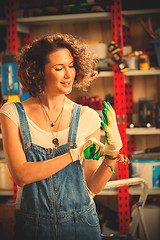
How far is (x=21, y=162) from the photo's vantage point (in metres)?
1.05

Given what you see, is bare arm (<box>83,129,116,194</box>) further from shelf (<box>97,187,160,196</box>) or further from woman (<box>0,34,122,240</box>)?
shelf (<box>97,187,160,196</box>)

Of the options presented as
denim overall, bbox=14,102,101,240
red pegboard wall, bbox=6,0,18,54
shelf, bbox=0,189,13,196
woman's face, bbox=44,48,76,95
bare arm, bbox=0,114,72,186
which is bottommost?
shelf, bbox=0,189,13,196

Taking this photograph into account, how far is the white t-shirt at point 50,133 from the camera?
1.10 meters

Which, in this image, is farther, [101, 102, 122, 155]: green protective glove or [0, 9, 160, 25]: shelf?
[0, 9, 160, 25]: shelf

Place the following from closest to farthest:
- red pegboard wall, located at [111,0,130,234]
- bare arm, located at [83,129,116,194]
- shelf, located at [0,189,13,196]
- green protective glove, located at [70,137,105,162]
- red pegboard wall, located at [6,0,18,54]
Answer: green protective glove, located at [70,137,105,162], bare arm, located at [83,129,116,194], red pegboard wall, located at [111,0,130,234], red pegboard wall, located at [6,0,18,54], shelf, located at [0,189,13,196]

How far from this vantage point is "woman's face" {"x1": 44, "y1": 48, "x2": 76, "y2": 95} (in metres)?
1.11

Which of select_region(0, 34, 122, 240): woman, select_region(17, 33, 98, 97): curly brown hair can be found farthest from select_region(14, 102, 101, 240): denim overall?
select_region(17, 33, 98, 97): curly brown hair

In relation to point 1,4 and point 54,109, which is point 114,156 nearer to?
point 54,109

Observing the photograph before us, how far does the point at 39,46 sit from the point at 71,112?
0.93ft

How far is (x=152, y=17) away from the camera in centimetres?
249

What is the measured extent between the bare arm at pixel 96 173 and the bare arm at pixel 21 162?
0.16 metres

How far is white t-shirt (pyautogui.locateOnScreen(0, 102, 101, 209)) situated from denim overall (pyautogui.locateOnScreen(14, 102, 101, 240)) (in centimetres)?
2

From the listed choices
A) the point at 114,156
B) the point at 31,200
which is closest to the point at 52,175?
the point at 31,200

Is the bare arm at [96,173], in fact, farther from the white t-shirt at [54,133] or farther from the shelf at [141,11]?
the shelf at [141,11]
